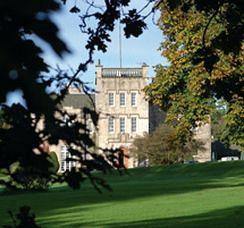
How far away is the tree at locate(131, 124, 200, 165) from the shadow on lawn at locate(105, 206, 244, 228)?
184 feet

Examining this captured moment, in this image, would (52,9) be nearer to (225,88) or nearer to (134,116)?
(225,88)

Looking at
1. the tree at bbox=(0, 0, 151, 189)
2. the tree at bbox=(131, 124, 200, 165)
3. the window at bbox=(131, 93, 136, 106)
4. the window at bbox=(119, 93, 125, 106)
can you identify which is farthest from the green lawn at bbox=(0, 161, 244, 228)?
the window at bbox=(131, 93, 136, 106)

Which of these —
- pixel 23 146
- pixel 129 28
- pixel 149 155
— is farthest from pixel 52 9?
pixel 149 155

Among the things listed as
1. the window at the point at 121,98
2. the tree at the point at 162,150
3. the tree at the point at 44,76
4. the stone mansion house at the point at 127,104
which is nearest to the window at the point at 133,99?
the stone mansion house at the point at 127,104

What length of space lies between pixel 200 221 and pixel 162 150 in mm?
61037

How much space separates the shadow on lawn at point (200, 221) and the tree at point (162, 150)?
56025 millimetres

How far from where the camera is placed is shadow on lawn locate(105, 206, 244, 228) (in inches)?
624

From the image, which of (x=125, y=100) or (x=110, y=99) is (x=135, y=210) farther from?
(x=125, y=100)

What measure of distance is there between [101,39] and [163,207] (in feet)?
48.5

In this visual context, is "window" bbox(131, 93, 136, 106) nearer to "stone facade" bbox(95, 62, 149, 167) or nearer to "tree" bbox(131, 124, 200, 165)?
"stone facade" bbox(95, 62, 149, 167)

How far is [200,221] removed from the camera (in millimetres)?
16844

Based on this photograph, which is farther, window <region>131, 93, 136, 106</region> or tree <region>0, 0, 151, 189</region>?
window <region>131, 93, 136, 106</region>

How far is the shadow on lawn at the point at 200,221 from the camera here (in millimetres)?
15859

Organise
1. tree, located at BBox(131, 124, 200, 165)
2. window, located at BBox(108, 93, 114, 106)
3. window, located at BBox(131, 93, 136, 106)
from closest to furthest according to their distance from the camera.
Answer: tree, located at BBox(131, 124, 200, 165), window, located at BBox(108, 93, 114, 106), window, located at BBox(131, 93, 136, 106)
